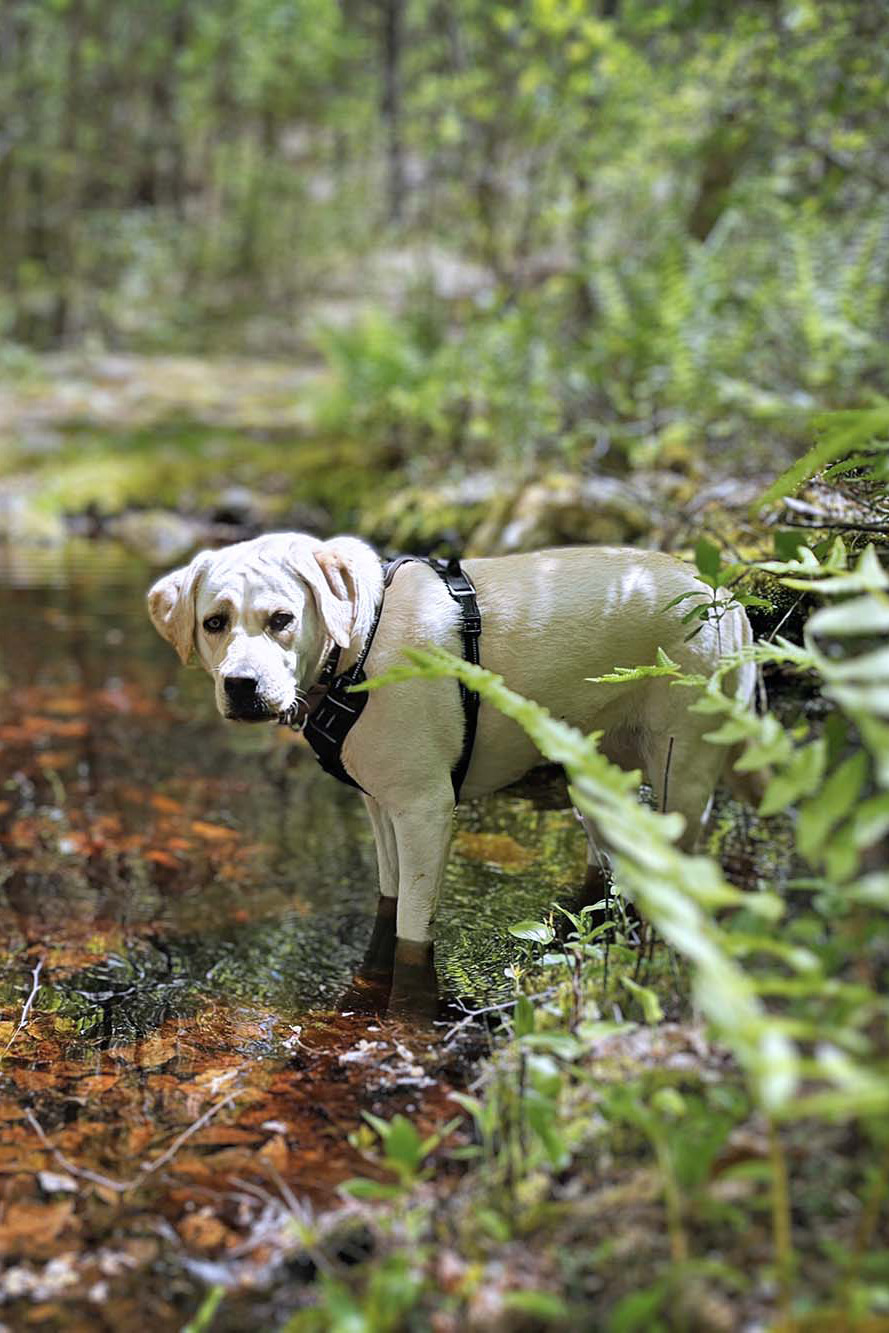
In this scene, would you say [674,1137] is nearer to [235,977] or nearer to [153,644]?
[235,977]

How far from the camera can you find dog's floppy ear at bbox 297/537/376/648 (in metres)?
3.20

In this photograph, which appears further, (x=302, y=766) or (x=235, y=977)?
(x=302, y=766)

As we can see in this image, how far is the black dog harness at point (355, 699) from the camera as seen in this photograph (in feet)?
11.1

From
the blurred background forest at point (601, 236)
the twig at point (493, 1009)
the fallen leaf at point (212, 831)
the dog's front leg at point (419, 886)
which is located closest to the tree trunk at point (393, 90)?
the blurred background forest at point (601, 236)

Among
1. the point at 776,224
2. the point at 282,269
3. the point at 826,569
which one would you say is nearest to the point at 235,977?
the point at 826,569

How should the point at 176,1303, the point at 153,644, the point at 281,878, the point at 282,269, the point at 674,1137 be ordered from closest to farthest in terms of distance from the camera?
1. the point at 674,1137
2. the point at 176,1303
3. the point at 281,878
4. the point at 153,644
5. the point at 282,269

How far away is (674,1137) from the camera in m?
1.70

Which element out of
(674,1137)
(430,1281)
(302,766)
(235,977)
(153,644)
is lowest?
(153,644)

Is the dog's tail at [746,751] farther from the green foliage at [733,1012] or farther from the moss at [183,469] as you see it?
the moss at [183,469]

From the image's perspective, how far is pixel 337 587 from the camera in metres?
3.28

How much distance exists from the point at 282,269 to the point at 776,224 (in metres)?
20.6

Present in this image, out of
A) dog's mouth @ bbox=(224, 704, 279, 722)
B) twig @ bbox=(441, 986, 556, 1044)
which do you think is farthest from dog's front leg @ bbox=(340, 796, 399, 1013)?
dog's mouth @ bbox=(224, 704, 279, 722)

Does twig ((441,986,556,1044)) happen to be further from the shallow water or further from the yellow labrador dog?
the yellow labrador dog

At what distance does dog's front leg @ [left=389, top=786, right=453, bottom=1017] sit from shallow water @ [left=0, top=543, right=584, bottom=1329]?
112mm
